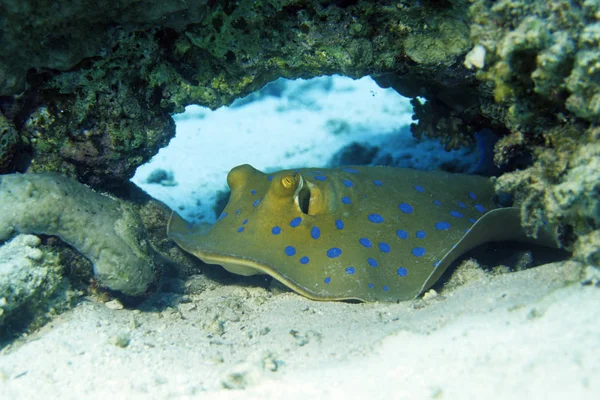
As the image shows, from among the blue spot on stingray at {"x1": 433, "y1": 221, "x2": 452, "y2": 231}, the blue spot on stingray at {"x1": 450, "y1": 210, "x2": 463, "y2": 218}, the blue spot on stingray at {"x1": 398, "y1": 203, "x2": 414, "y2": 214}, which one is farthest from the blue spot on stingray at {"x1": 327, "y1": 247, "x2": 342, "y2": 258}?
the blue spot on stingray at {"x1": 450, "y1": 210, "x2": 463, "y2": 218}

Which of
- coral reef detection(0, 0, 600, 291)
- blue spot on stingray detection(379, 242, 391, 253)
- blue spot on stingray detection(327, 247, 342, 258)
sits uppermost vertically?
coral reef detection(0, 0, 600, 291)

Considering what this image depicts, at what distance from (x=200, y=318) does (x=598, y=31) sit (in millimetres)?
4040

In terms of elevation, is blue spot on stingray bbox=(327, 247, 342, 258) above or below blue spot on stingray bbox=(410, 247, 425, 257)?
below

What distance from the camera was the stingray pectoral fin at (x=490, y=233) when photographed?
383cm

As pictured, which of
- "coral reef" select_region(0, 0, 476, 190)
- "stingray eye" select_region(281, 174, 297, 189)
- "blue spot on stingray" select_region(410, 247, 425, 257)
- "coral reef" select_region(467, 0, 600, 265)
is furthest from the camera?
"stingray eye" select_region(281, 174, 297, 189)

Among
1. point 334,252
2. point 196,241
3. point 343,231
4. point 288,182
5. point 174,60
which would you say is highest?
point 174,60

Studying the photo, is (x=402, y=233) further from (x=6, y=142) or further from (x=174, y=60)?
(x=6, y=142)

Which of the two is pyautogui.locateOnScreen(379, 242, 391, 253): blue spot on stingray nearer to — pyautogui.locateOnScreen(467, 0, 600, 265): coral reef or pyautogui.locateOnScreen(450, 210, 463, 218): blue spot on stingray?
pyautogui.locateOnScreen(450, 210, 463, 218): blue spot on stingray

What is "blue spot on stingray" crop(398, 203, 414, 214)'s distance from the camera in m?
4.61

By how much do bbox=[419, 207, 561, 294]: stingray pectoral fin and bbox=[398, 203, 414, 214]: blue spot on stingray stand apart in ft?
2.61

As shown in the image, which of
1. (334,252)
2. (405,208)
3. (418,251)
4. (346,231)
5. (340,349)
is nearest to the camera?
(340,349)

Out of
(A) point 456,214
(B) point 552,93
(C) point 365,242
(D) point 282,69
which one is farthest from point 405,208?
(D) point 282,69

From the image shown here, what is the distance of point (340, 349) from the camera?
2797 millimetres

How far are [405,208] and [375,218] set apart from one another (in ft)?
1.42
